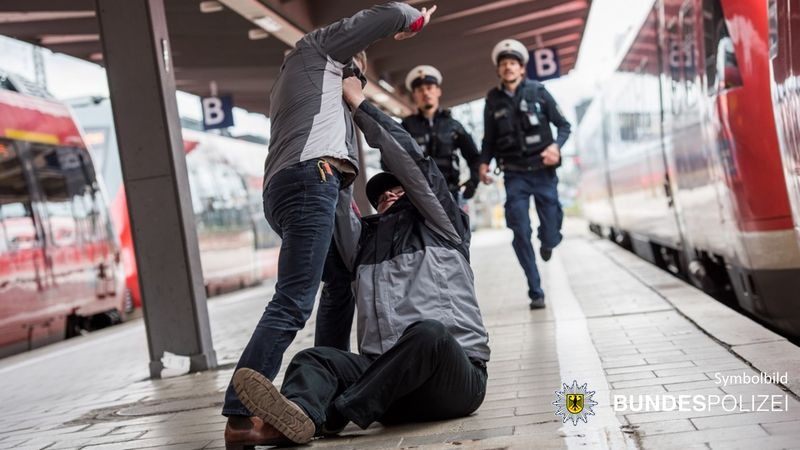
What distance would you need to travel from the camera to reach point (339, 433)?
15.1 feet

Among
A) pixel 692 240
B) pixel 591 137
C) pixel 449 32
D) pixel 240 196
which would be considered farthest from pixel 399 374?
pixel 591 137

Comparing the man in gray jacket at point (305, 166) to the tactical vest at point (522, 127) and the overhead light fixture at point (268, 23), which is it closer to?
the tactical vest at point (522, 127)

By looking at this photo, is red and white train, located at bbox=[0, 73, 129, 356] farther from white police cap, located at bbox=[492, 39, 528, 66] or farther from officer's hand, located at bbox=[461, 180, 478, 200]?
white police cap, located at bbox=[492, 39, 528, 66]

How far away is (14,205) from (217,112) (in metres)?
8.49

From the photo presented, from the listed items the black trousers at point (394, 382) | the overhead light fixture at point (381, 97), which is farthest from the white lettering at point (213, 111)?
the black trousers at point (394, 382)

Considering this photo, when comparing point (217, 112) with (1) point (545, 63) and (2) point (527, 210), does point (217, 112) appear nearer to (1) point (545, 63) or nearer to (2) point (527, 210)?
(1) point (545, 63)

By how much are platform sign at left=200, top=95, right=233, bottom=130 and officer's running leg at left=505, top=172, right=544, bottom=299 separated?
13.9 metres

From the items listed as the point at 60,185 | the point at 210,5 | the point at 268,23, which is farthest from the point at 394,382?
the point at 60,185

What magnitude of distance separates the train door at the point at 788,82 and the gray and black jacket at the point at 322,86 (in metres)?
1.85

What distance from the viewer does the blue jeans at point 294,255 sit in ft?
14.4

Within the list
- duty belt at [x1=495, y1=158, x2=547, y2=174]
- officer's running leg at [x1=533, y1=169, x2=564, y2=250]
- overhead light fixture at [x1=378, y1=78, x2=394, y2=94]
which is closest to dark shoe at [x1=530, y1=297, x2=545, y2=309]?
officer's running leg at [x1=533, y1=169, x2=564, y2=250]

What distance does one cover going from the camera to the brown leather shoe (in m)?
4.23

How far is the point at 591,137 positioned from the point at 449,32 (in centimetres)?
912

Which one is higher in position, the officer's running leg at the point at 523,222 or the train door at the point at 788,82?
the train door at the point at 788,82
